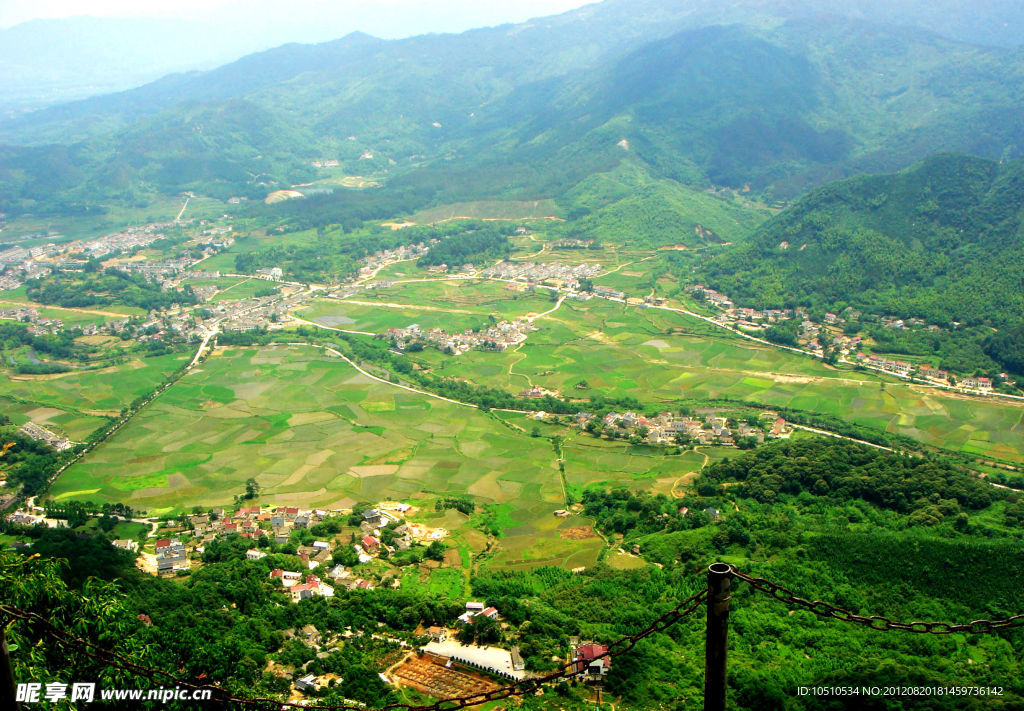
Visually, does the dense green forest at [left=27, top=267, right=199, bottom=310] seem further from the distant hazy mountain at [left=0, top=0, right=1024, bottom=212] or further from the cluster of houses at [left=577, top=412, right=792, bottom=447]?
the cluster of houses at [left=577, top=412, right=792, bottom=447]

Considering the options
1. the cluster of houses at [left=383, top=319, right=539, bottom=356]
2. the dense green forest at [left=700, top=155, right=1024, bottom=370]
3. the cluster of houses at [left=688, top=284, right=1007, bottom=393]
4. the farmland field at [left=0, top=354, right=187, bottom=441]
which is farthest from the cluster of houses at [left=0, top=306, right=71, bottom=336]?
the dense green forest at [left=700, top=155, right=1024, bottom=370]

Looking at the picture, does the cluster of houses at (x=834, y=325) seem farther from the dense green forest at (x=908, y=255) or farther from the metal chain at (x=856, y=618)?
the metal chain at (x=856, y=618)

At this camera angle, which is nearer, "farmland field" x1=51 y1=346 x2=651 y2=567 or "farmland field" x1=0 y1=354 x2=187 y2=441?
"farmland field" x1=51 y1=346 x2=651 y2=567

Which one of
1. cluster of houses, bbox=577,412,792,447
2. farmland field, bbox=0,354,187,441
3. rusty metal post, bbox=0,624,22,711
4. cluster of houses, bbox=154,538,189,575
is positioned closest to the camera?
rusty metal post, bbox=0,624,22,711

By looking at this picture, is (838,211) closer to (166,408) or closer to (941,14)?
(166,408)

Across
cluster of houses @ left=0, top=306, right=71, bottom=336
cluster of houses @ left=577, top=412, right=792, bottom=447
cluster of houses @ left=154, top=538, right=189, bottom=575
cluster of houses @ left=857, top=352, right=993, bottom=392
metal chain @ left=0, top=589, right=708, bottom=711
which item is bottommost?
cluster of houses @ left=857, top=352, right=993, bottom=392

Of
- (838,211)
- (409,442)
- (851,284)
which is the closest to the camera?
(409,442)

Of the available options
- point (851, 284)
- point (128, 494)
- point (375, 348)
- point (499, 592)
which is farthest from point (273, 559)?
point (851, 284)
